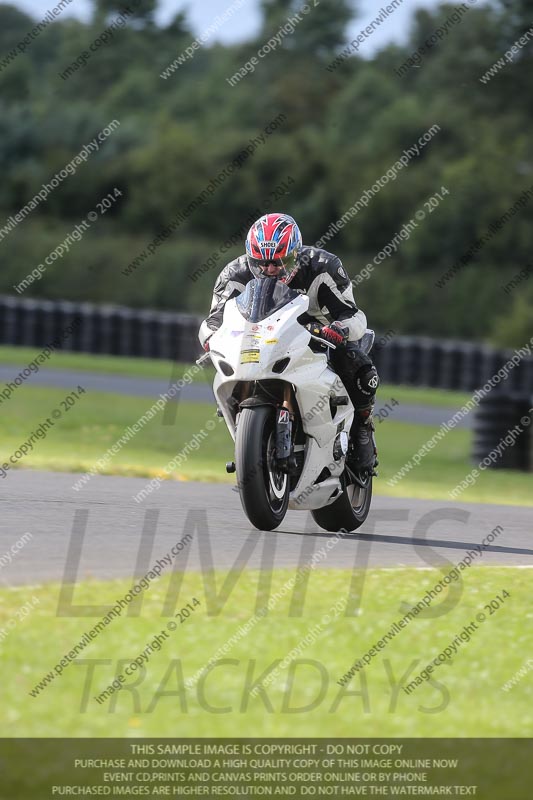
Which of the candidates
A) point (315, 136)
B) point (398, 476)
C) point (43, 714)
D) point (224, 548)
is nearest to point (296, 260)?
point (224, 548)

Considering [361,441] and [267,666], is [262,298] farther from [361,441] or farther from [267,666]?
[267,666]

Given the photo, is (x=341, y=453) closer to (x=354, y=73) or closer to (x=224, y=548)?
(x=224, y=548)

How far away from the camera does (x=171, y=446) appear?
60.0 feet

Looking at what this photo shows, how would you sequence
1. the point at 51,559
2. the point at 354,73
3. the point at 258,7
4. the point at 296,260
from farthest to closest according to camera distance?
the point at 258,7
the point at 354,73
the point at 296,260
the point at 51,559

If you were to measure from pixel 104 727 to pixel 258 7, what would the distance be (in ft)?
373

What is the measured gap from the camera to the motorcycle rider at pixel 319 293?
8805 mm

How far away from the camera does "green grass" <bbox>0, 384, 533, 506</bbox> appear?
14.7 m

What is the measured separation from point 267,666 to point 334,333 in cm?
338

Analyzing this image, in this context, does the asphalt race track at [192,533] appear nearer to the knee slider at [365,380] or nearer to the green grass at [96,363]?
the knee slider at [365,380]

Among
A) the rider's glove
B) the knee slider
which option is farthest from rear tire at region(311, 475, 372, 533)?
the rider's glove

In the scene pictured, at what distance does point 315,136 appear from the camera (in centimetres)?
6706

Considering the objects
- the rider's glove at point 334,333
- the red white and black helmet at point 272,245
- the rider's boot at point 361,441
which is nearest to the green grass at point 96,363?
the rider's boot at point 361,441

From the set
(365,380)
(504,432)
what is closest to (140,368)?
(504,432)
